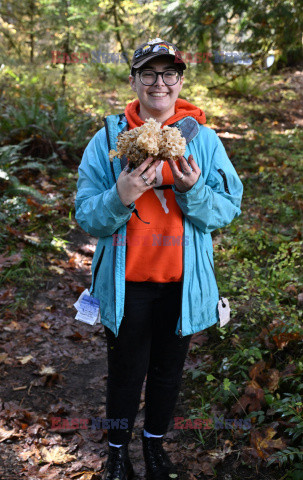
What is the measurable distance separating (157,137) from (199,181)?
31 centimetres

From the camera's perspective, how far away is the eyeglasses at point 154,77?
2334 millimetres

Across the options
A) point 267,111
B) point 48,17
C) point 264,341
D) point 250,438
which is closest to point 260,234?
point 264,341

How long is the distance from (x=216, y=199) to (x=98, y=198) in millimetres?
679

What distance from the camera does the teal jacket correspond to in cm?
238

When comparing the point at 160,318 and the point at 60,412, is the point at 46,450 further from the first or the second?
the point at 160,318

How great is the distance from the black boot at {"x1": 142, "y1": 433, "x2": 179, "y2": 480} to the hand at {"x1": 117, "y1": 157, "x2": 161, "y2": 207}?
1.88 metres

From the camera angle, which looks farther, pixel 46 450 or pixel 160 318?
pixel 46 450

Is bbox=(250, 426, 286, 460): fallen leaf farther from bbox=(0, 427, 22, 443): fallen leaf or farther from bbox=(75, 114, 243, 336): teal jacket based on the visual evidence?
bbox=(0, 427, 22, 443): fallen leaf

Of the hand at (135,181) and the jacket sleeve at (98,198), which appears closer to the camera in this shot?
the hand at (135,181)

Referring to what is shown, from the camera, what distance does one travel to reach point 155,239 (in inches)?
95.0

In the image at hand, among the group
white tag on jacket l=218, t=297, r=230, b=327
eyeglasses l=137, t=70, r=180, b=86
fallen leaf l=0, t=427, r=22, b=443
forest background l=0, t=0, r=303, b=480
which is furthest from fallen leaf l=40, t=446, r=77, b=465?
eyeglasses l=137, t=70, r=180, b=86

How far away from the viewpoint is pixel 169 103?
237 centimetres

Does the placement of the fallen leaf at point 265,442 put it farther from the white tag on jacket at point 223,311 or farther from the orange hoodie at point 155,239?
the orange hoodie at point 155,239

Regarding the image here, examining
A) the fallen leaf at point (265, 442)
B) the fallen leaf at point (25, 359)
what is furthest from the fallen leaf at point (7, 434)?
Answer: the fallen leaf at point (265, 442)
